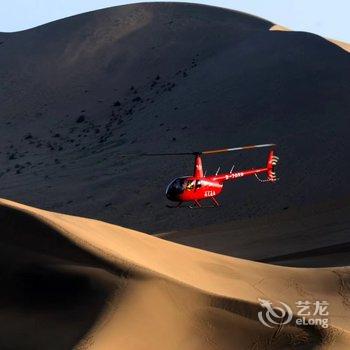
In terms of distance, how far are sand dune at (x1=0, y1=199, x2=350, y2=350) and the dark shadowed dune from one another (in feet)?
35.6

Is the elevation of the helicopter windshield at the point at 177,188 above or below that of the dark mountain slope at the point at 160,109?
above

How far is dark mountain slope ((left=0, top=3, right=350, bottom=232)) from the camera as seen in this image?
3256 cm

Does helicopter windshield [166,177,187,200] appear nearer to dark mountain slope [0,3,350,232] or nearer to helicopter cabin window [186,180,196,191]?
helicopter cabin window [186,180,196,191]

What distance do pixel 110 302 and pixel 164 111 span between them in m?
37.3

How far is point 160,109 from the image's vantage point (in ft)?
153

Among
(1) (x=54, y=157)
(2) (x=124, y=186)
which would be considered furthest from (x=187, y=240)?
(1) (x=54, y=157)

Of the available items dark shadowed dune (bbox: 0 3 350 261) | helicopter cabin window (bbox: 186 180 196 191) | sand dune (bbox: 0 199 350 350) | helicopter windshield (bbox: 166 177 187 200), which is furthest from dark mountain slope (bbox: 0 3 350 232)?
sand dune (bbox: 0 199 350 350)

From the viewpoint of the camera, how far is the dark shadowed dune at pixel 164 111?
31.7m

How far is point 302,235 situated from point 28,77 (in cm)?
4321

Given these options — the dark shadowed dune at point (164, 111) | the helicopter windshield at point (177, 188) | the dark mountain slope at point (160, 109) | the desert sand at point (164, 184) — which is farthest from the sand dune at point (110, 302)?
the dark mountain slope at point (160, 109)

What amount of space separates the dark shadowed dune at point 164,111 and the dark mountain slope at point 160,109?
10 cm

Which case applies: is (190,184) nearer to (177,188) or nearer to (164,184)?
(177,188)

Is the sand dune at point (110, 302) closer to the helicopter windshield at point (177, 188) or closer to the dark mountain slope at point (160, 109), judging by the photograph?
the helicopter windshield at point (177, 188)

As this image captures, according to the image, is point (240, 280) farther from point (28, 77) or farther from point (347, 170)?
point (28, 77)
